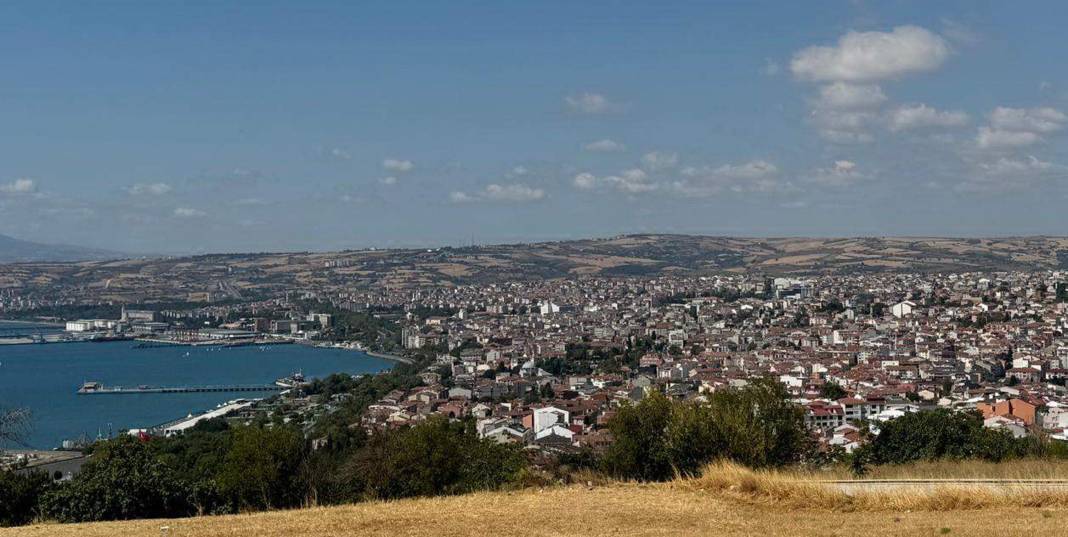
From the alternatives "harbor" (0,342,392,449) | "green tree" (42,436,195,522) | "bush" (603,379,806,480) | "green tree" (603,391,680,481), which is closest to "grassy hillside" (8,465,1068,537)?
"green tree" (42,436,195,522)

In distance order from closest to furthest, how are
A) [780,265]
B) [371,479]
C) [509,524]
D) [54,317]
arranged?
[509,524] < [371,479] < [54,317] < [780,265]

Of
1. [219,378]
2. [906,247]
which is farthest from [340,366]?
[906,247]

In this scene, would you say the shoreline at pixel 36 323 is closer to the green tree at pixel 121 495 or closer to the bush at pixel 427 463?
the bush at pixel 427 463

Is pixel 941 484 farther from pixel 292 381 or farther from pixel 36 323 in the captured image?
pixel 36 323

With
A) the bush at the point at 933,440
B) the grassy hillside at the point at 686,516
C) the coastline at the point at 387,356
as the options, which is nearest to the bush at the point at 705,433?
the grassy hillside at the point at 686,516

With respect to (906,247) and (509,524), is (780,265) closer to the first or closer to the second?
(906,247)

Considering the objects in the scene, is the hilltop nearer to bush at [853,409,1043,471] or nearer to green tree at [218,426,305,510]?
bush at [853,409,1043,471]

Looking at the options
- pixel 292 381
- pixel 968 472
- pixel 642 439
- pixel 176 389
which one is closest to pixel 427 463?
pixel 642 439
